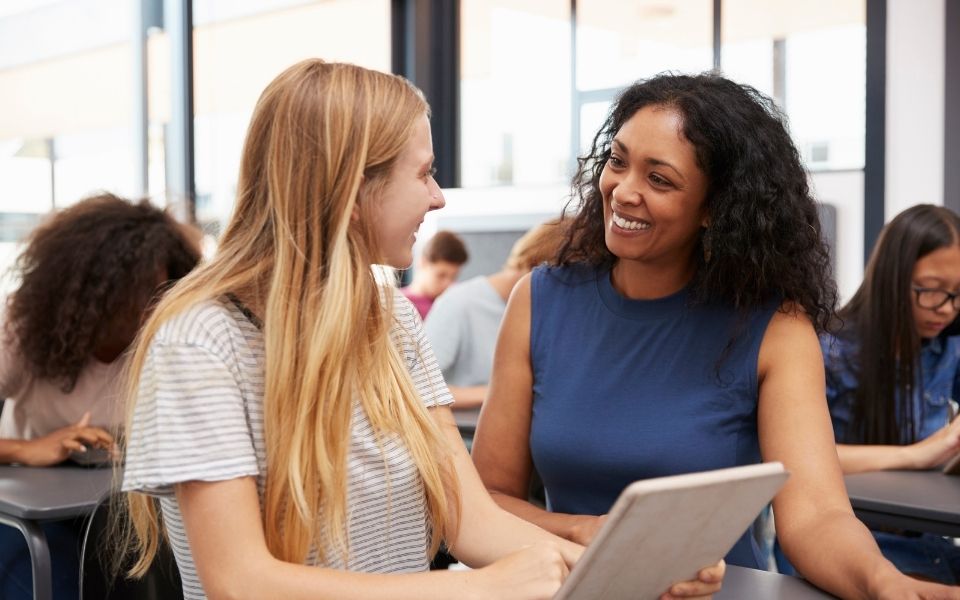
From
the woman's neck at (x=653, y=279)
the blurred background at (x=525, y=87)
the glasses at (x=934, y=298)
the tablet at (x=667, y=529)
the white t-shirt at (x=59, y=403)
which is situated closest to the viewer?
the tablet at (x=667, y=529)

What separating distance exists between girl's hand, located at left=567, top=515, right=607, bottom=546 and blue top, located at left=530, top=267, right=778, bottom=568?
0.10m

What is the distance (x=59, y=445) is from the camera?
1.98 meters

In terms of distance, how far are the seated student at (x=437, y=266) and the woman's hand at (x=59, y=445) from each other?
2.09m

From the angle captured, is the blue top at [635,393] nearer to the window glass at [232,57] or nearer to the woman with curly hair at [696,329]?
the woman with curly hair at [696,329]

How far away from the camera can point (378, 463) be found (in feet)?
3.77

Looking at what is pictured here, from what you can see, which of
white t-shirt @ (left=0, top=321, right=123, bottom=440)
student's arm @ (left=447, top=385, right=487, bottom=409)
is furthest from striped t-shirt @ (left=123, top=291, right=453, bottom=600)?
student's arm @ (left=447, top=385, right=487, bottom=409)

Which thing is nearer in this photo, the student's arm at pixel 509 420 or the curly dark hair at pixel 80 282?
the student's arm at pixel 509 420

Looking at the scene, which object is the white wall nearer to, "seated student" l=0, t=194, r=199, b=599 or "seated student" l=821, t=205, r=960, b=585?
"seated student" l=821, t=205, r=960, b=585

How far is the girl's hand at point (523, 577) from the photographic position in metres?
0.99

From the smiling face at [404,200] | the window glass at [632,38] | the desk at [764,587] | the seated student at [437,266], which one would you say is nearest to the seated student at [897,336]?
the desk at [764,587]

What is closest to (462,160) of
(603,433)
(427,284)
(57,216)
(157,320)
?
(427,284)

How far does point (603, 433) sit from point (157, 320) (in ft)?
2.12

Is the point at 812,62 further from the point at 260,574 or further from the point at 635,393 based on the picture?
the point at 260,574

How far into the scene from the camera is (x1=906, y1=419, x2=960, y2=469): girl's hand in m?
2.03
